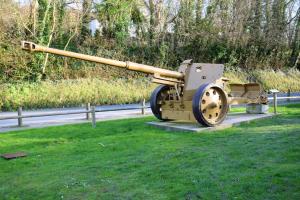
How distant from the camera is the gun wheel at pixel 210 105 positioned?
404 inches

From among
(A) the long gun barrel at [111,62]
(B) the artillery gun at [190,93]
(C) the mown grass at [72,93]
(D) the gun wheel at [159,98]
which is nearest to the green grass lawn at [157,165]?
(B) the artillery gun at [190,93]

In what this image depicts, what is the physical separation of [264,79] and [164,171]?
2379cm

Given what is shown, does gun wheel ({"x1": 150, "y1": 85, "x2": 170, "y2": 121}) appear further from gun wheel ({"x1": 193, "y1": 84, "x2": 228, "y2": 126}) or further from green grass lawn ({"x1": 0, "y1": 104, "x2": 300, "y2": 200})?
gun wheel ({"x1": 193, "y1": 84, "x2": 228, "y2": 126})

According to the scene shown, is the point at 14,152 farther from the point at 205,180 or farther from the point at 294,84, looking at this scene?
the point at 294,84

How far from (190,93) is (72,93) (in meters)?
11.4

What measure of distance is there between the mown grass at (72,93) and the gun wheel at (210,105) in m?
11.7

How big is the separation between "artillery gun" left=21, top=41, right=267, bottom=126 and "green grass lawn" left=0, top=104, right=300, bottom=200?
74 centimetres

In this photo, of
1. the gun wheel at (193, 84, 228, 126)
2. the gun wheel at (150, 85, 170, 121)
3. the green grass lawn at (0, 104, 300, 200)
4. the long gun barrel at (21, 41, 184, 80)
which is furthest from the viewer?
the gun wheel at (150, 85, 170, 121)

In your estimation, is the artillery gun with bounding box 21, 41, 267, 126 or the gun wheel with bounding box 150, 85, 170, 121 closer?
the artillery gun with bounding box 21, 41, 267, 126

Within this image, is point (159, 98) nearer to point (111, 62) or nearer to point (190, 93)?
point (190, 93)

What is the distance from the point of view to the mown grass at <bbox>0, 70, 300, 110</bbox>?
2000 centimetres

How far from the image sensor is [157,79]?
35.7ft

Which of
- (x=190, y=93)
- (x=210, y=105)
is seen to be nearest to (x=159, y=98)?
(x=190, y=93)

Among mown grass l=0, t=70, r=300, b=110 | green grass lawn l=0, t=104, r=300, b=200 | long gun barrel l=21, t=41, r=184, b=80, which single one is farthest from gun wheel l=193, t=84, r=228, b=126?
mown grass l=0, t=70, r=300, b=110
